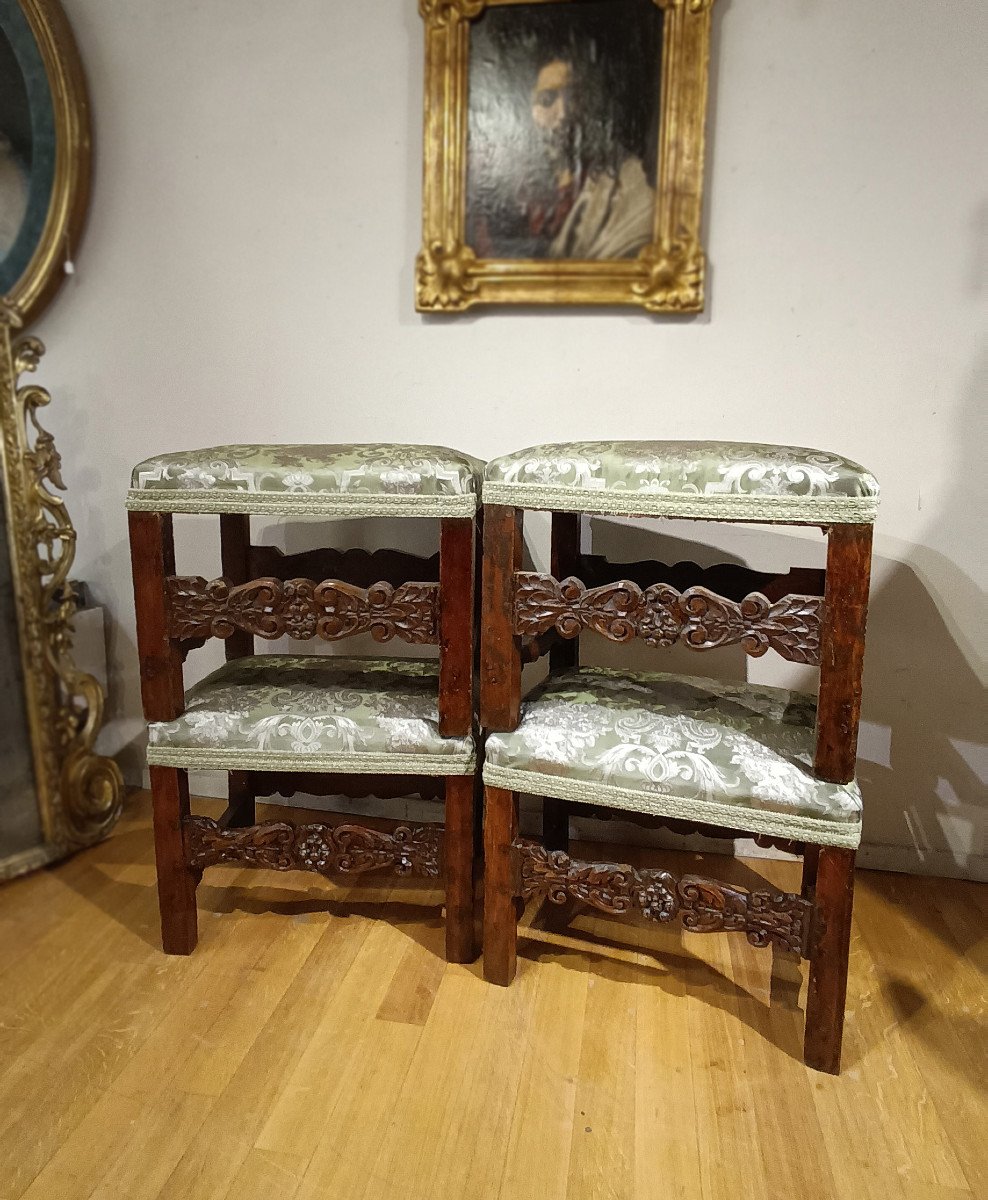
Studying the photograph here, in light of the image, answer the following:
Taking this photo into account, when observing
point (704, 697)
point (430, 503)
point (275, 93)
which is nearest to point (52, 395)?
point (275, 93)

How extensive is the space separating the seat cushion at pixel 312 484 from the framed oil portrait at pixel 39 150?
2.90 feet

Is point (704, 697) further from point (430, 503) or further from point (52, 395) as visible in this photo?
point (52, 395)

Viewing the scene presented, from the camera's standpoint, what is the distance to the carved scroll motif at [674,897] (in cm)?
134

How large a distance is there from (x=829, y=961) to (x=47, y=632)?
5.57ft

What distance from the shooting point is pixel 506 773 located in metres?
1.45

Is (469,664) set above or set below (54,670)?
above

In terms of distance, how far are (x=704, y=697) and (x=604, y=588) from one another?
0.33 meters

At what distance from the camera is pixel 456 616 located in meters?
1.44

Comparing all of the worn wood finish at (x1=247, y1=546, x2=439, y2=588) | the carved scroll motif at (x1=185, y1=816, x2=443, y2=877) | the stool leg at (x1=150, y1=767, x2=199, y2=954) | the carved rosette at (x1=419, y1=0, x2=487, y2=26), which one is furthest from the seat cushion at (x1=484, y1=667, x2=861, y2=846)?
the carved rosette at (x1=419, y1=0, x2=487, y2=26)

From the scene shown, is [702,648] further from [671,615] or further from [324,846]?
[324,846]

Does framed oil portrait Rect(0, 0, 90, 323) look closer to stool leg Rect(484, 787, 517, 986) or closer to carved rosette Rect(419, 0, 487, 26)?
carved rosette Rect(419, 0, 487, 26)

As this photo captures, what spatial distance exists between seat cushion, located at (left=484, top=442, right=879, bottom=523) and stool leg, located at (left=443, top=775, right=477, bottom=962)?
528 millimetres

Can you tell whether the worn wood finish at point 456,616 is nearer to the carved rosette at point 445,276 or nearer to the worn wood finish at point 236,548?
the worn wood finish at point 236,548

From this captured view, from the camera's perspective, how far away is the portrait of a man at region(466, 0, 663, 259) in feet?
5.86
